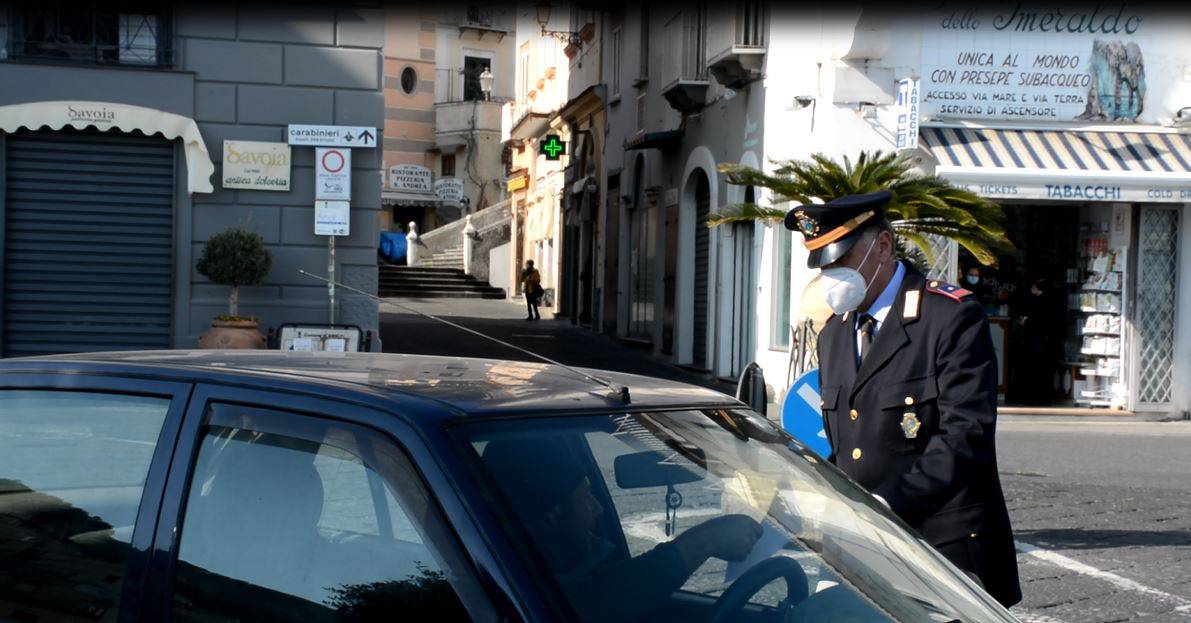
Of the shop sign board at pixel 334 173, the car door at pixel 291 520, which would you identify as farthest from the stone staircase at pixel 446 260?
the car door at pixel 291 520

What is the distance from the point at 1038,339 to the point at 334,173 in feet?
31.2

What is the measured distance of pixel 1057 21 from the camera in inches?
691

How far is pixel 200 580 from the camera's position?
2.77 meters

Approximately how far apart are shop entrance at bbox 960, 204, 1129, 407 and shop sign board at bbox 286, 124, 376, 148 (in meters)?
7.62

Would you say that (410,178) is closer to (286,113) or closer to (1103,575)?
(286,113)

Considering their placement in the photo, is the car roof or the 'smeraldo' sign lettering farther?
the 'smeraldo' sign lettering

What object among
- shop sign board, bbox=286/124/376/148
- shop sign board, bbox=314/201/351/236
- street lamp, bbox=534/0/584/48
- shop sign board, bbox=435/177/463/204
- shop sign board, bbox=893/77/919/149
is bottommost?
shop sign board, bbox=314/201/351/236

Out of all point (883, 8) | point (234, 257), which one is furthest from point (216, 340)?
point (883, 8)

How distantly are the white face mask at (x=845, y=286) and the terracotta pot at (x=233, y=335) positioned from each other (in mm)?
10312

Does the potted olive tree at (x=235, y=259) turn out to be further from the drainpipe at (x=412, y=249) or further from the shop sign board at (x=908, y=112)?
the drainpipe at (x=412, y=249)

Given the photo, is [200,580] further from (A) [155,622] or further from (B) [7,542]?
(B) [7,542]

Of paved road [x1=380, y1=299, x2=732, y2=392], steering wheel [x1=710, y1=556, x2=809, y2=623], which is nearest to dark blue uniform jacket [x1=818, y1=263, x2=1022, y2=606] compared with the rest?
steering wheel [x1=710, y1=556, x2=809, y2=623]

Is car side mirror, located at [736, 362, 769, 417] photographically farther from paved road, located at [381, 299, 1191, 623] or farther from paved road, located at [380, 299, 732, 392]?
paved road, located at [380, 299, 732, 392]

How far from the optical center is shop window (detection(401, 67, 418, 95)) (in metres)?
53.3
